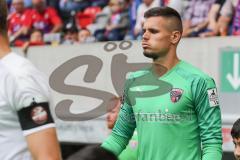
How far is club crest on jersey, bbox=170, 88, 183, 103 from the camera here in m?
3.98

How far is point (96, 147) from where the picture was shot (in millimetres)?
1979

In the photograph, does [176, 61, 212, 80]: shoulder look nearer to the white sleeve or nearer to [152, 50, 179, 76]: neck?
[152, 50, 179, 76]: neck

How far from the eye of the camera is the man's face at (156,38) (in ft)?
13.5

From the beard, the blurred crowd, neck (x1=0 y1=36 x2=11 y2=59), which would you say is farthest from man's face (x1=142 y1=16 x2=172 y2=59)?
the blurred crowd

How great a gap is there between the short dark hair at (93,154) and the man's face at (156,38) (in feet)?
7.07

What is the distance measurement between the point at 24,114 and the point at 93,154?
844 mm

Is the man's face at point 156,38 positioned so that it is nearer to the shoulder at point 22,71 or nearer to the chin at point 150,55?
the chin at point 150,55

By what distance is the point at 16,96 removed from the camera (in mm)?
2701

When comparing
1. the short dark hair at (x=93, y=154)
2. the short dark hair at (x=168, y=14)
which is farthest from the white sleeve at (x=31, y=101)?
the short dark hair at (x=168, y=14)

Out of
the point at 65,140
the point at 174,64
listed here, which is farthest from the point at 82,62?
the point at 174,64

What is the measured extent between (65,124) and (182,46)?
191 cm

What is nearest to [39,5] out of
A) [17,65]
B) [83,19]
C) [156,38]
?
[83,19]

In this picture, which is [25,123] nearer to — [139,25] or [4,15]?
[4,15]

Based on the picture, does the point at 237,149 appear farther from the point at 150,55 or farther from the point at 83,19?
the point at 83,19
